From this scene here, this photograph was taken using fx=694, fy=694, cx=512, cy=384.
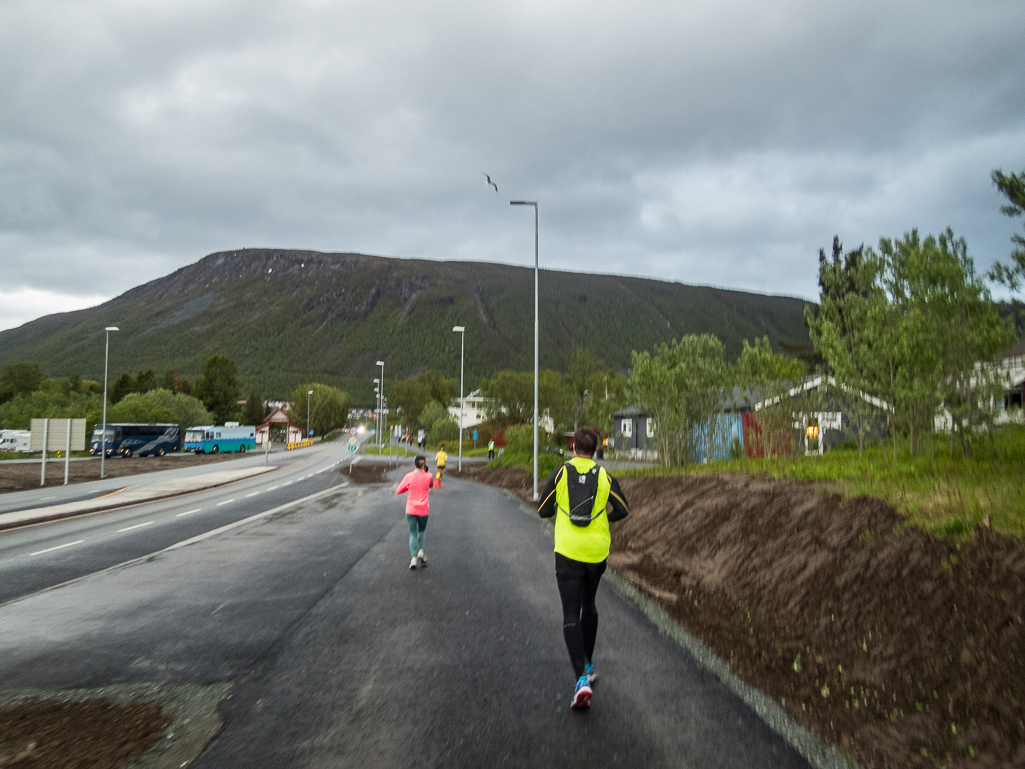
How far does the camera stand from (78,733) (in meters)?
4.01

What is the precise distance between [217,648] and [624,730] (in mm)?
3619

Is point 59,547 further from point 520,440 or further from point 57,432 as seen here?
point 520,440

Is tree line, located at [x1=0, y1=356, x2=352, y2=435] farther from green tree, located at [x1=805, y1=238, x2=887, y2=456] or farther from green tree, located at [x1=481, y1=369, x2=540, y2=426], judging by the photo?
green tree, located at [x1=805, y1=238, x2=887, y2=456]

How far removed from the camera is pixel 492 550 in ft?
38.3

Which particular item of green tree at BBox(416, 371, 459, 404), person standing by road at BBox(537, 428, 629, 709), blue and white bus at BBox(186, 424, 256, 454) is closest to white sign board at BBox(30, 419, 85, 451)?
person standing by road at BBox(537, 428, 629, 709)

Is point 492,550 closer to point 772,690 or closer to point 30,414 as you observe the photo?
point 772,690

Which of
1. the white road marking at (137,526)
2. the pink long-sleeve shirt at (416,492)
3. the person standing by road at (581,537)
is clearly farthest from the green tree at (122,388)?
the person standing by road at (581,537)

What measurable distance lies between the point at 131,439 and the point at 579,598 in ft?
207

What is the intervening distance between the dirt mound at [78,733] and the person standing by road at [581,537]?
105 inches

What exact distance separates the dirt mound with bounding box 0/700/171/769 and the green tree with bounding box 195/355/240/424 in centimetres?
10985

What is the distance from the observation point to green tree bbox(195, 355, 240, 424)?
4210 inches

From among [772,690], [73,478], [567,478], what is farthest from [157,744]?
[73,478]

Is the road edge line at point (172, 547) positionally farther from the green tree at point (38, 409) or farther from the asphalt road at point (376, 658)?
the green tree at point (38, 409)

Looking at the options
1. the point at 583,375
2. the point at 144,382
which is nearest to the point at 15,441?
the point at 144,382
